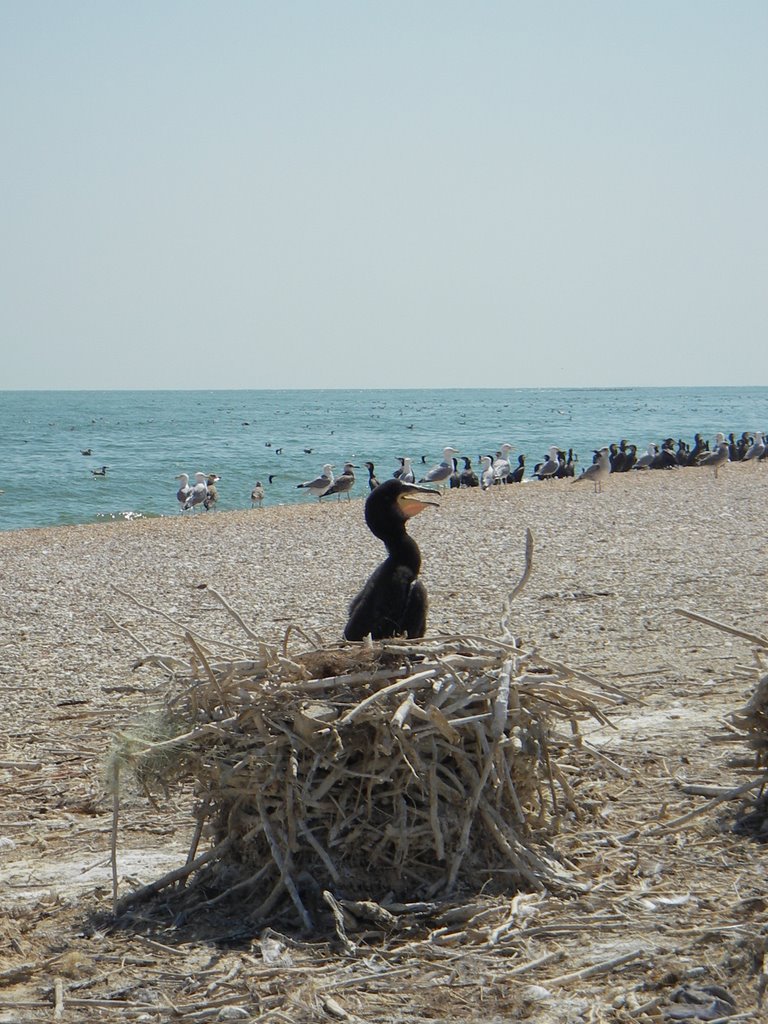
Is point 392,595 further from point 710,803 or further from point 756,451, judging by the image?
point 756,451

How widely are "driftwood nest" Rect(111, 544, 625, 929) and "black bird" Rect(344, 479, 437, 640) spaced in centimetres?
67

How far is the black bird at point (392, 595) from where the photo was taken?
5.63 metres

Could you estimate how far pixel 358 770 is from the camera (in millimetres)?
4621

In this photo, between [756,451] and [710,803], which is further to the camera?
[756,451]

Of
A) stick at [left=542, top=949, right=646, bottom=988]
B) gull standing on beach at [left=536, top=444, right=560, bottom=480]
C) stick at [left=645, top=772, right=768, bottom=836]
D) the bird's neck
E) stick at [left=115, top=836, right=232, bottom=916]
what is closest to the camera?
stick at [left=542, top=949, right=646, bottom=988]

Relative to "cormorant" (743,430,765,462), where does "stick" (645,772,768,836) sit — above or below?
below

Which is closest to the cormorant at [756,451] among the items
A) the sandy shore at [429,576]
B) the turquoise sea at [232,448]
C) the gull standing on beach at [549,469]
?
the gull standing on beach at [549,469]

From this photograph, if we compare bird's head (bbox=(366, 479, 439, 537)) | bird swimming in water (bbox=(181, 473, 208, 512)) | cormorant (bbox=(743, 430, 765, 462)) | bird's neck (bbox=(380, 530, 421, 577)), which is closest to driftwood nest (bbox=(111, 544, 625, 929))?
bird's neck (bbox=(380, 530, 421, 577))

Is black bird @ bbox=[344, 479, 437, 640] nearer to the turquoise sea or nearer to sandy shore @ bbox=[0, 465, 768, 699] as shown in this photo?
sandy shore @ bbox=[0, 465, 768, 699]

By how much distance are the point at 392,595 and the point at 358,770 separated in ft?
3.99

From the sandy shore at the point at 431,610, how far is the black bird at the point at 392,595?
1.08 metres

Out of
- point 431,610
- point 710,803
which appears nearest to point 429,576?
point 431,610

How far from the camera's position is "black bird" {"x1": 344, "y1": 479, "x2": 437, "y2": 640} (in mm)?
5633

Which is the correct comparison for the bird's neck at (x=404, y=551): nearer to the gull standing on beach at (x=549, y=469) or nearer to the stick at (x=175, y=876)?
the stick at (x=175, y=876)
